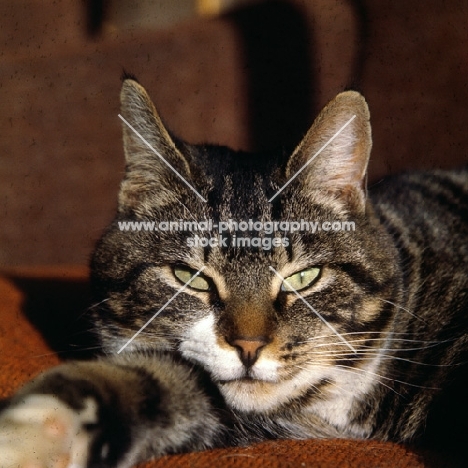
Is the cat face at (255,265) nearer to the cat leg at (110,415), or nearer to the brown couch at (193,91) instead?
the cat leg at (110,415)

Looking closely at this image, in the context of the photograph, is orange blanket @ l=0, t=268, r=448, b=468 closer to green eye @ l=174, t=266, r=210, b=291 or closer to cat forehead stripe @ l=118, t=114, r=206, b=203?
green eye @ l=174, t=266, r=210, b=291

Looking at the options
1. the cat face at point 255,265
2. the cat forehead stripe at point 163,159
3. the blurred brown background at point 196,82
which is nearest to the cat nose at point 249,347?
the cat face at point 255,265

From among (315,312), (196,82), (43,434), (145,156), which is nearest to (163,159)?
(145,156)

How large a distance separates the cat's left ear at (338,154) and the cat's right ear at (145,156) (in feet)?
0.51

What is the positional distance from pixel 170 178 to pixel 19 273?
0.68m

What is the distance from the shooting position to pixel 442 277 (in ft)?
3.06

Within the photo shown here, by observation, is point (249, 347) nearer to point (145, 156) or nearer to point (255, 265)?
point (255, 265)

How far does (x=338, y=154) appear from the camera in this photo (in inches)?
33.8

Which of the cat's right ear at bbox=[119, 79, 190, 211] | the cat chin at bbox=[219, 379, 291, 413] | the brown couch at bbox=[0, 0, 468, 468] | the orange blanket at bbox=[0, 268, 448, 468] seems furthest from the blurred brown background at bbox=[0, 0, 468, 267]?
the cat chin at bbox=[219, 379, 291, 413]

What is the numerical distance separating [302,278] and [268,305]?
2.9 inches

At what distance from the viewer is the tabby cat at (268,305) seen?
0.75 m

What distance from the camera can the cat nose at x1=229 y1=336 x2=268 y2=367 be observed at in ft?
2.34

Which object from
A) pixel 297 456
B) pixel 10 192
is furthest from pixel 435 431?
pixel 10 192

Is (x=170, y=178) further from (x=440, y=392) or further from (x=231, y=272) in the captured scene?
(x=440, y=392)
